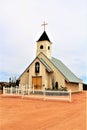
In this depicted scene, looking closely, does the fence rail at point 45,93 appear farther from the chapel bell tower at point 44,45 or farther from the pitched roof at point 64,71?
the chapel bell tower at point 44,45

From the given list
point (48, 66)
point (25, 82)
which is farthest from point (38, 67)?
point (25, 82)

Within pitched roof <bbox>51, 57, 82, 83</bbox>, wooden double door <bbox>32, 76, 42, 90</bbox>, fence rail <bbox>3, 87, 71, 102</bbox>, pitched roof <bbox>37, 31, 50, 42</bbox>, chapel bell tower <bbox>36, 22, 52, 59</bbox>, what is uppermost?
pitched roof <bbox>37, 31, 50, 42</bbox>

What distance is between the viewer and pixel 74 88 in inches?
1364

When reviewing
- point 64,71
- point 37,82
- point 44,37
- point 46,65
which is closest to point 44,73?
point 46,65

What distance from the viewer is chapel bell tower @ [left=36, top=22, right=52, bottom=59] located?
31.5 meters

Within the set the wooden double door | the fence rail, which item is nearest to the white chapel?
the wooden double door

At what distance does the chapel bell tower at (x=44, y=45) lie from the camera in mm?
31516

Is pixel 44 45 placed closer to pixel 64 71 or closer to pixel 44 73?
Result: pixel 44 73

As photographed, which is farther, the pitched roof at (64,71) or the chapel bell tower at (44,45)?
the chapel bell tower at (44,45)

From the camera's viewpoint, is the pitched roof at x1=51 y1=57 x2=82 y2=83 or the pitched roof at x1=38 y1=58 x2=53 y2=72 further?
the pitched roof at x1=51 y1=57 x2=82 y2=83

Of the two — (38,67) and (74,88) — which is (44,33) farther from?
(74,88)

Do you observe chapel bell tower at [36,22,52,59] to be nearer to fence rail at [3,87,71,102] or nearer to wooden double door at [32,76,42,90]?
wooden double door at [32,76,42,90]

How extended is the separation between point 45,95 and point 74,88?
16.0 meters

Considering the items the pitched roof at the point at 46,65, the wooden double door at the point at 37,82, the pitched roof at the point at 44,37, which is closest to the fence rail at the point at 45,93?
the wooden double door at the point at 37,82
